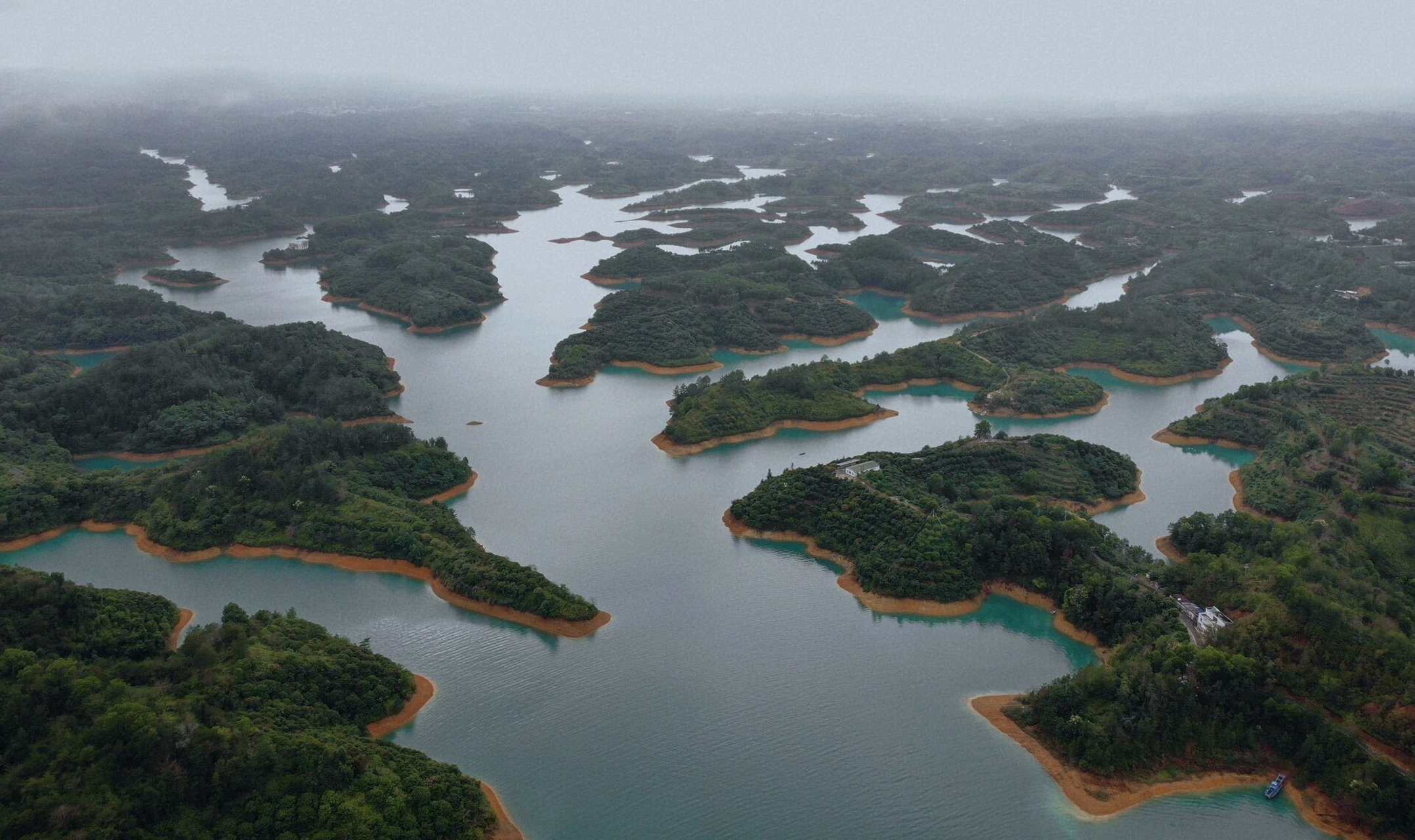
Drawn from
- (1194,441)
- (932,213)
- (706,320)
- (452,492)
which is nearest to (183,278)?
(706,320)

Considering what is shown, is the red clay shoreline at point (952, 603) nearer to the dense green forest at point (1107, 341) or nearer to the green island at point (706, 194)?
the dense green forest at point (1107, 341)

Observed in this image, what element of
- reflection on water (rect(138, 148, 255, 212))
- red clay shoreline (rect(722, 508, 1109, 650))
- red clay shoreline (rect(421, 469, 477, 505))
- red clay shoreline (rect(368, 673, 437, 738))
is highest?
red clay shoreline (rect(722, 508, 1109, 650))

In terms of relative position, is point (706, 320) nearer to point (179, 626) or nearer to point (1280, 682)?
point (179, 626)

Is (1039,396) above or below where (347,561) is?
above

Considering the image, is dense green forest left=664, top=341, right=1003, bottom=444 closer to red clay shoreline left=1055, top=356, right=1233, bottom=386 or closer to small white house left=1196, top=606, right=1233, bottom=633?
red clay shoreline left=1055, top=356, right=1233, bottom=386

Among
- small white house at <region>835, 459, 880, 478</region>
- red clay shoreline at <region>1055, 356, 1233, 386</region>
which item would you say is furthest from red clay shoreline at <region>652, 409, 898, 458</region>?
red clay shoreline at <region>1055, 356, 1233, 386</region>

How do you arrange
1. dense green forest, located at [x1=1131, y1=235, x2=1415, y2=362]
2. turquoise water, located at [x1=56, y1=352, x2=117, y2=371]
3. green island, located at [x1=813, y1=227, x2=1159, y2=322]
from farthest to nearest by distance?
green island, located at [x1=813, y1=227, x2=1159, y2=322] → dense green forest, located at [x1=1131, y1=235, x2=1415, y2=362] → turquoise water, located at [x1=56, y1=352, x2=117, y2=371]

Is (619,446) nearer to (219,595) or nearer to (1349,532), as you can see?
(219,595)
